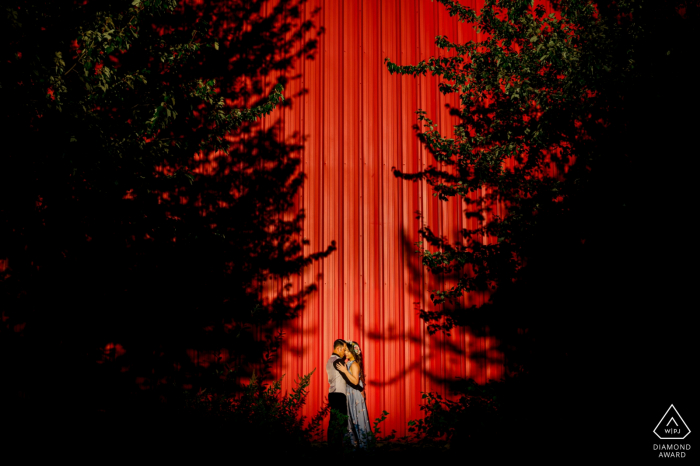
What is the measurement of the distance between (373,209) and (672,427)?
199 inches

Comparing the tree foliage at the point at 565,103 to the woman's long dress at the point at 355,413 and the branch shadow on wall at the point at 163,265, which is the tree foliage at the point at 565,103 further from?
the branch shadow on wall at the point at 163,265

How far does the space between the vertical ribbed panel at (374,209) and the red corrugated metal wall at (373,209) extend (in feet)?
0.06

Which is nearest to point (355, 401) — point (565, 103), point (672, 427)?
point (672, 427)

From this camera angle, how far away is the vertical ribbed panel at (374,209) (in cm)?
767

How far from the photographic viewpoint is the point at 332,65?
844 centimetres

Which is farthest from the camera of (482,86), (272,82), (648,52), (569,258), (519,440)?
(272,82)

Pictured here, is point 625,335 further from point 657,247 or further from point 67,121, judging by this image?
point 67,121

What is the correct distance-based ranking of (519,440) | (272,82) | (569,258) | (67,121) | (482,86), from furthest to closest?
(272,82), (482,86), (569,258), (67,121), (519,440)

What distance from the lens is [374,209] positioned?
8.09 m

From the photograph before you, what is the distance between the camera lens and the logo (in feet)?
13.9

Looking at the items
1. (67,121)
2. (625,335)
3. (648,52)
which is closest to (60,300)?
(67,121)

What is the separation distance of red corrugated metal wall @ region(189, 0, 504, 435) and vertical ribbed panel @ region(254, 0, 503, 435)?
17 mm

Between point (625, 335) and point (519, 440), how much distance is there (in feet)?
6.02

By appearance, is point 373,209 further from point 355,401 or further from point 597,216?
point 597,216
